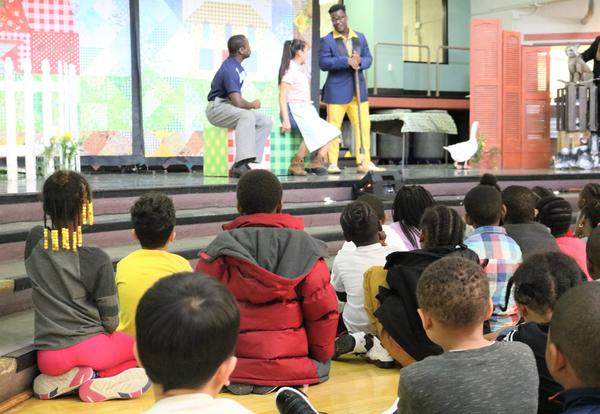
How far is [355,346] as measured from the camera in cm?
391

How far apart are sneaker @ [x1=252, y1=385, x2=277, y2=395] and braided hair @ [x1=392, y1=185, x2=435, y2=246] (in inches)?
49.4

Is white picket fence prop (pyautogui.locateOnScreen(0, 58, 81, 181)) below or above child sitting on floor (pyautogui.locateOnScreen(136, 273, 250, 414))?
above

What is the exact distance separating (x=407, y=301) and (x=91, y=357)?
1.28 meters

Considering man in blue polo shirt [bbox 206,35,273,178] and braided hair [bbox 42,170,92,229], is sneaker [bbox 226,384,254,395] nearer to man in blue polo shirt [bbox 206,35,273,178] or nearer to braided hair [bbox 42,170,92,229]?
braided hair [bbox 42,170,92,229]

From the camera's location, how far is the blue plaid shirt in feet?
12.2

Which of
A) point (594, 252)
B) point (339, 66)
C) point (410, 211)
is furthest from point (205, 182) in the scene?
point (594, 252)

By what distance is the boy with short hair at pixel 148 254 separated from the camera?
3.49m

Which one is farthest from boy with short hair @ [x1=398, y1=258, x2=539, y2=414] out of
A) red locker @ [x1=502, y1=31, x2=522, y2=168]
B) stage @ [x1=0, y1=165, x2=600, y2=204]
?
red locker @ [x1=502, y1=31, x2=522, y2=168]

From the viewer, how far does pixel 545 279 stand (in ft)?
8.04

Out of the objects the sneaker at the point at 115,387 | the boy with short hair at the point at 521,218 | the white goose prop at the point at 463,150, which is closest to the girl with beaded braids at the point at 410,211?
the boy with short hair at the point at 521,218

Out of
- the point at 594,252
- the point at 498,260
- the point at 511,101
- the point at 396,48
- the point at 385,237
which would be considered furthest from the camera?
the point at 396,48

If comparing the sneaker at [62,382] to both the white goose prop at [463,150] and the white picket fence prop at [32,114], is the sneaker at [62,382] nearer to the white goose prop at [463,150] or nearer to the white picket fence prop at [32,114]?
the white picket fence prop at [32,114]

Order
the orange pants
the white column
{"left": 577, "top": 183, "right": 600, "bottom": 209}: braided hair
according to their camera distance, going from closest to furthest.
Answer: the orange pants < {"left": 577, "top": 183, "right": 600, "bottom": 209}: braided hair < the white column

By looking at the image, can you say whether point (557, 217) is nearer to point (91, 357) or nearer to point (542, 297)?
point (542, 297)
